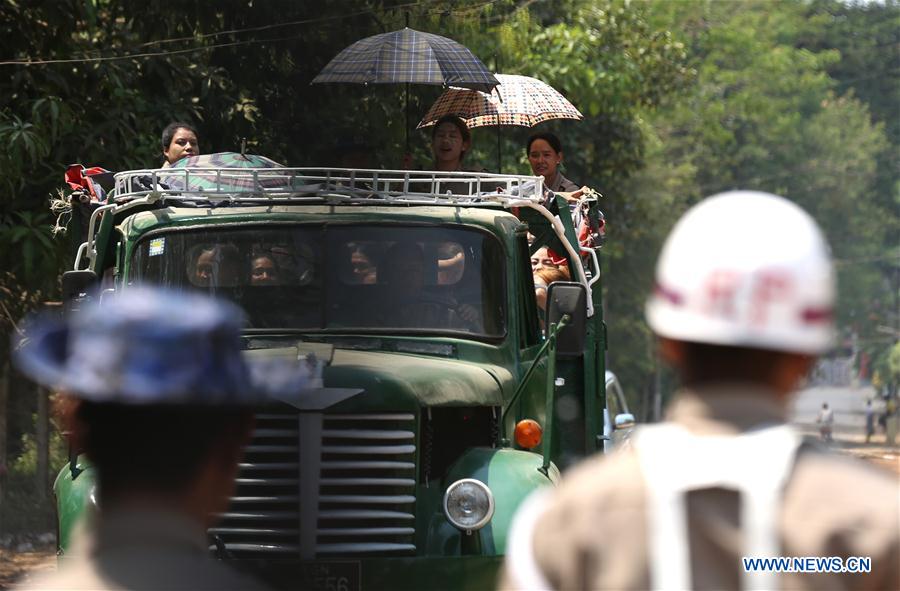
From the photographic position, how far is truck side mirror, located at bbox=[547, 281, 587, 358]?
25.6 ft

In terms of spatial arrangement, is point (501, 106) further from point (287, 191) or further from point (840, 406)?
point (840, 406)

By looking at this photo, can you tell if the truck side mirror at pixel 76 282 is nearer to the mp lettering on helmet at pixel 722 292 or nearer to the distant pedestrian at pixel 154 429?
the distant pedestrian at pixel 154 429

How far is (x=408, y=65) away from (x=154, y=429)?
343 inches

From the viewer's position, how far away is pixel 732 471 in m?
2.66

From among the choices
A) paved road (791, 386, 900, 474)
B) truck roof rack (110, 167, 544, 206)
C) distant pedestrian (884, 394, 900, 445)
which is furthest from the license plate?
distant pedestrian (884, 394, 900, 445)

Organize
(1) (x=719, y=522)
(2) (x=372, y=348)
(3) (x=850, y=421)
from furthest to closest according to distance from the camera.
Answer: (3) (x=850, y=421) < (2) (x=372, y=348) < (1) (x=719, y=522)

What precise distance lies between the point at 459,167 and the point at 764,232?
24.8 ft

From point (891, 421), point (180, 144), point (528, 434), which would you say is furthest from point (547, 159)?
point (891, 421)

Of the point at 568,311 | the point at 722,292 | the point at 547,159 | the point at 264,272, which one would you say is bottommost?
the point at 568,311

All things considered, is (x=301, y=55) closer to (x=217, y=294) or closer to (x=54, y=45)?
(x=54, y=45)

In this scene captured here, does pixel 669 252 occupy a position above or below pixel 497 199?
above

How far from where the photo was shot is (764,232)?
271cm

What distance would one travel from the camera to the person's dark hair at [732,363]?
272 cm

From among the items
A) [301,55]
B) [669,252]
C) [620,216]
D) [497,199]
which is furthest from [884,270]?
[669,252]
